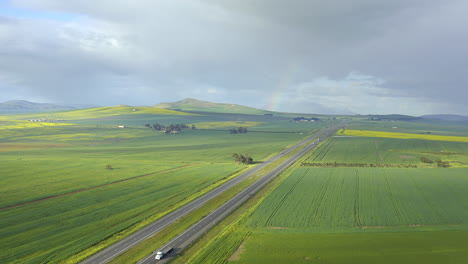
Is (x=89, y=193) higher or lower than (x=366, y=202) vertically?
lower

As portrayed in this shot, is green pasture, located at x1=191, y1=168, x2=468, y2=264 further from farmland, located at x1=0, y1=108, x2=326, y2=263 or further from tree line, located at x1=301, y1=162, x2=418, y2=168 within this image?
tree line, located at x1=301, y1=162, x2=418, y2=168

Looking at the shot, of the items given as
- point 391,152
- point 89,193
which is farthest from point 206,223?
point 391,152

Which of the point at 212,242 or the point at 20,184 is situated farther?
the point at 20,184

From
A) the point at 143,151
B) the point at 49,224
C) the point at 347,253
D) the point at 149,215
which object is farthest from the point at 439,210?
the point at 143,151

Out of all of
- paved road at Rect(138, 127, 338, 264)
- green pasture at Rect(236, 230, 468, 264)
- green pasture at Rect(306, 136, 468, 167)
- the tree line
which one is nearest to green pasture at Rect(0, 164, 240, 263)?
paved road at Rect(138, 127, 338, 264)

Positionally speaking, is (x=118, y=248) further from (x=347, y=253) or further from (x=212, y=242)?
(x=347, y=253)

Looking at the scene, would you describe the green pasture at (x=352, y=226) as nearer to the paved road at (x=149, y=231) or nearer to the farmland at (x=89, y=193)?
the paved road at (x=149, y=231)

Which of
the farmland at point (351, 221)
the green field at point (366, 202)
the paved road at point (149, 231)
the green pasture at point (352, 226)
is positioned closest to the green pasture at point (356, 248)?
the green pasture at point (352, 226)

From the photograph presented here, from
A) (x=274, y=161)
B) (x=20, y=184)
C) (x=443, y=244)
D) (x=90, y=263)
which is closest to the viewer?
(x=90, y=263)

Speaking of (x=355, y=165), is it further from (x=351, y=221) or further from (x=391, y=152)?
(x=351, y=221)
